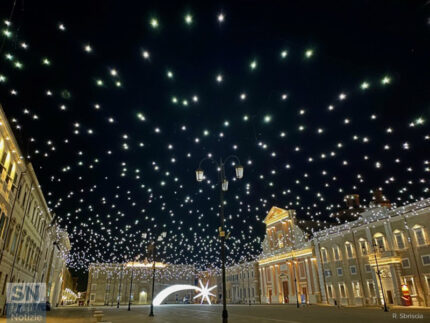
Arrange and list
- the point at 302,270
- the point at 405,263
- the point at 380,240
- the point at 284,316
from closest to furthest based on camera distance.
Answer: the point at 284,316
the point at 405,263
the point at 380,240
the point at 302,270

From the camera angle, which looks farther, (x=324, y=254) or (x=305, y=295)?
(x=305, y=295)

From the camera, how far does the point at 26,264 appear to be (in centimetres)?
2298

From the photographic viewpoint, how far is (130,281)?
6606 cm

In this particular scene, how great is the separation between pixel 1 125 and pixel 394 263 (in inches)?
1372

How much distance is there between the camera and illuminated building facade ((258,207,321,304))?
41.6m

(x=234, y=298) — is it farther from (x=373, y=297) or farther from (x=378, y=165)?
(x=378, y=165)

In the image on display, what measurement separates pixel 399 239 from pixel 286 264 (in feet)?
69.9

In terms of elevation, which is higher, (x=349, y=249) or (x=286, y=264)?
(x=349, y=249)

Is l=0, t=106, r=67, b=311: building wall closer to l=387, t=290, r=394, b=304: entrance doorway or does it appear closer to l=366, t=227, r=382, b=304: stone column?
l=366, t=227, r=382, b=304: stone column

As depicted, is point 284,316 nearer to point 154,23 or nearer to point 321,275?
point 154,23

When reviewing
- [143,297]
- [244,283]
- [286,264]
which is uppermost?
[286,264]

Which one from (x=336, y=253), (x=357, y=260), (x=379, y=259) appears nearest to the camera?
(x=379, y=259)

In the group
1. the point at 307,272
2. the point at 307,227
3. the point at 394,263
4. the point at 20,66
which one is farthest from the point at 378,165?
the point at 307,227

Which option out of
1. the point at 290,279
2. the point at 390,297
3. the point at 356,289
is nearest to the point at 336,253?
the point at 356,289
